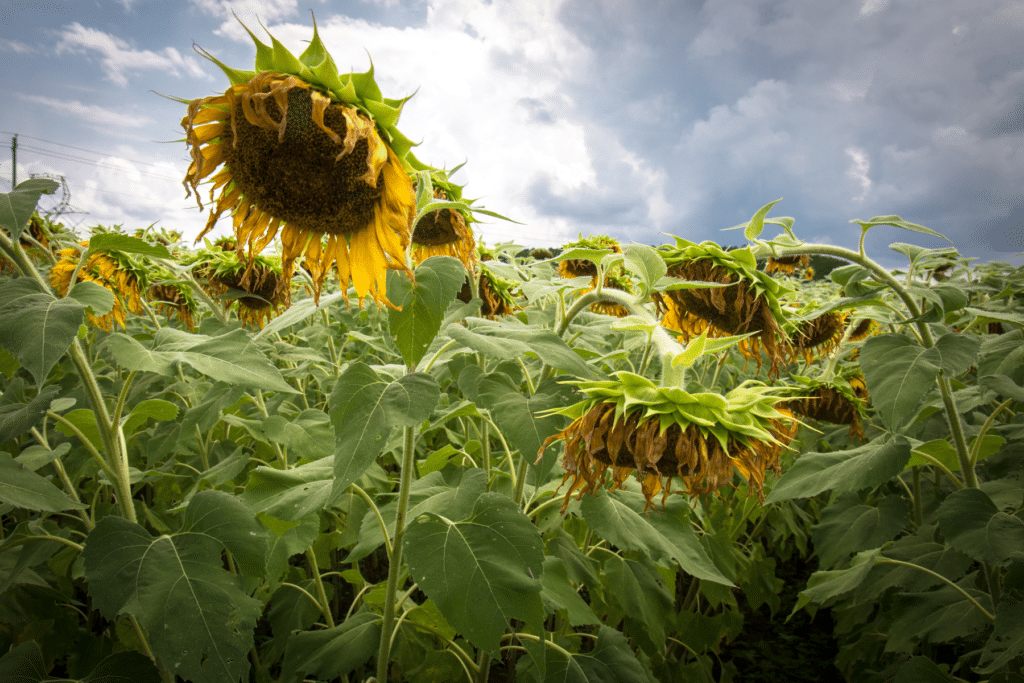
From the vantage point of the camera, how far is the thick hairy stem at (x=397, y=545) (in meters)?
1.34

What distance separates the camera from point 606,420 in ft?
3.62

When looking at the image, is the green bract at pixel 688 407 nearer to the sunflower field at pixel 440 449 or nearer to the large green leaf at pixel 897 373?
the sunflower field at pixel 440 449

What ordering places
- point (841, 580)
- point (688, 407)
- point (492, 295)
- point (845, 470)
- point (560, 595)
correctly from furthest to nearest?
point (492, 295), point (841, 580), point (845, 470), point (560, 595), point (688, 407)

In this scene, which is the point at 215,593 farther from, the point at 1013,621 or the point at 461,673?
the point at 1013,621

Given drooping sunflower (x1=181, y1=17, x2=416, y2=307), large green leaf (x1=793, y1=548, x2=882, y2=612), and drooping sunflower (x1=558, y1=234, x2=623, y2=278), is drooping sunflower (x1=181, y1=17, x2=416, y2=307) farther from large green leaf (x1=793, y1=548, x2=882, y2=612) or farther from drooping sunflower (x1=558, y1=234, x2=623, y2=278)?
large green leaf (x1=793, y1=548, x2=882, y2=612)

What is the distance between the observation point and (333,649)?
4.85 ft

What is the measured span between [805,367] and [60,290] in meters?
4.61

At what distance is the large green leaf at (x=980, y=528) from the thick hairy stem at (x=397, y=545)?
171 centimetres

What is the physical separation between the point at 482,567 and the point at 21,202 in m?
1.34

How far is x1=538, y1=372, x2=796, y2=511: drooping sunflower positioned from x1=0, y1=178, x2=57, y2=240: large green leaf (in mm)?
1231

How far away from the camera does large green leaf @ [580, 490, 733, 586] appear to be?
53.7 inches

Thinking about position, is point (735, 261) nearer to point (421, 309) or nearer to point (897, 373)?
point (897, 373)

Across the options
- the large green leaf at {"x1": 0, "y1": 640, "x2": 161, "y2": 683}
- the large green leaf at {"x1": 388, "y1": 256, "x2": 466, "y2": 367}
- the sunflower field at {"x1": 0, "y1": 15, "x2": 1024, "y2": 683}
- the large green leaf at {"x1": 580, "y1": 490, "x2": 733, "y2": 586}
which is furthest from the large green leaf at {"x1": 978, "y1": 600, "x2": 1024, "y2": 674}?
the large green leaf at {"x1": 0, "y1": 640, "x2": 161, "y2": 683}

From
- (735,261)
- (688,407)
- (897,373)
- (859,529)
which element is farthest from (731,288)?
(859,529)
